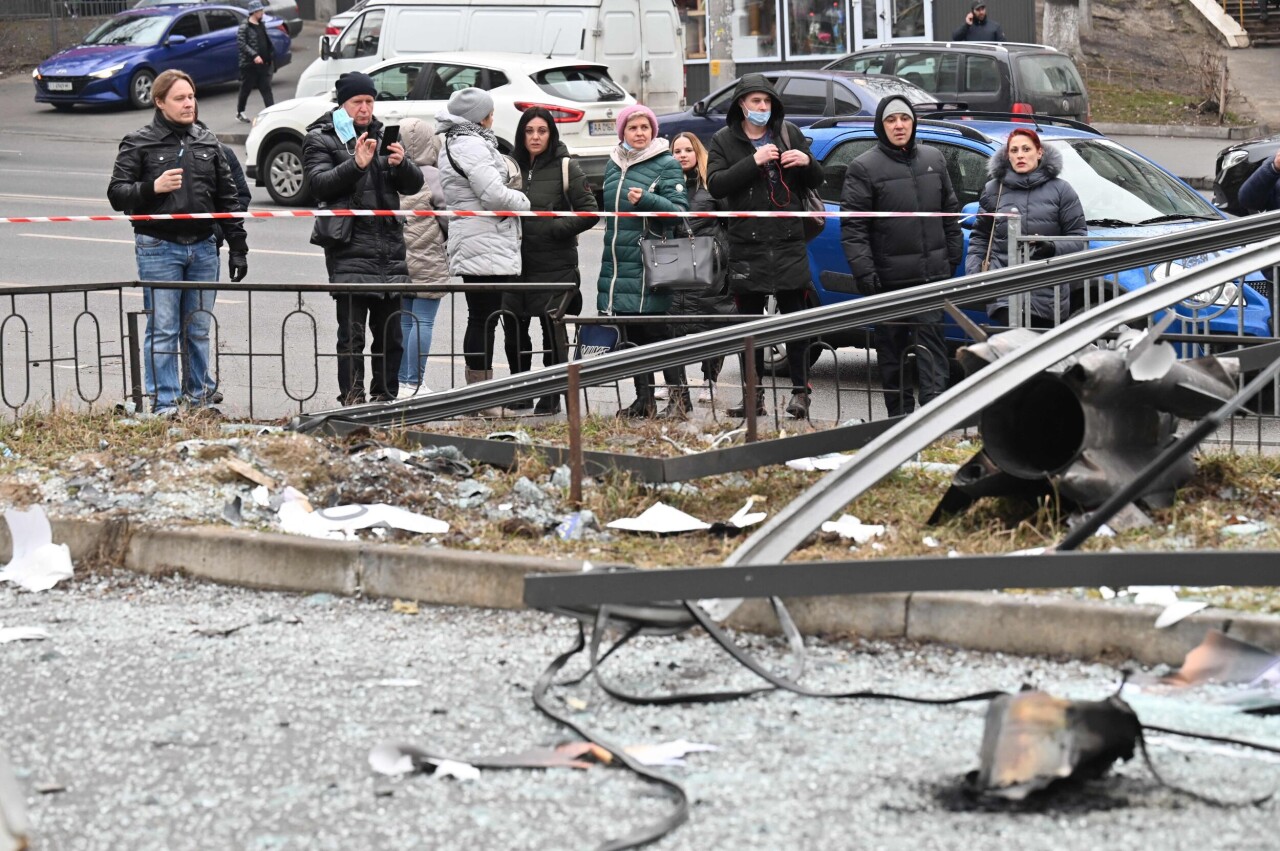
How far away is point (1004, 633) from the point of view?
5.64 metres

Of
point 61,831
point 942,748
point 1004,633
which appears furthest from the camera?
point 1004,633

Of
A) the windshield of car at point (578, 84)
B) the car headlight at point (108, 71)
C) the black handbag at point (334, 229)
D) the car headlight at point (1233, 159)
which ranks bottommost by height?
the black handbag at point (334, 229)

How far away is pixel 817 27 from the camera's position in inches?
1220

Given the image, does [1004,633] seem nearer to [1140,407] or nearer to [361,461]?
[1140,407]

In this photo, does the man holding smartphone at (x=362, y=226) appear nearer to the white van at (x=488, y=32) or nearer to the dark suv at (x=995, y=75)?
the dark suv at (x=995, y=75)

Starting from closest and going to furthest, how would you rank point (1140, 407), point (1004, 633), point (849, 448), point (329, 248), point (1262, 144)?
point (1004, 633)
point (1140, 407)
point (849, 448)
point (329, 248)
point (1262, 144)

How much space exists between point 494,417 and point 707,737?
4237 millimetres

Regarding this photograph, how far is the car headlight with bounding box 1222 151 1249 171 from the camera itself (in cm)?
1537

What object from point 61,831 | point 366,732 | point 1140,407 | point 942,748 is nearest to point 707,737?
point 942,748

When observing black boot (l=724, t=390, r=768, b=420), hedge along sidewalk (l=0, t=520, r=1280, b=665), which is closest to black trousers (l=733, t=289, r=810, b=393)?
black boot (l=724, t=390, r=768, b=420)

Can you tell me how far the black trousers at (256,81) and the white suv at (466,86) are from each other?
7.53 meters

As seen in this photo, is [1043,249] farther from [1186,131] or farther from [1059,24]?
[1059,24]

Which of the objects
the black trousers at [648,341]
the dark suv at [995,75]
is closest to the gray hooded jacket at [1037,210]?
the black trousers at [648,341]

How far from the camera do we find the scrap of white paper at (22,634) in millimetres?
6035
